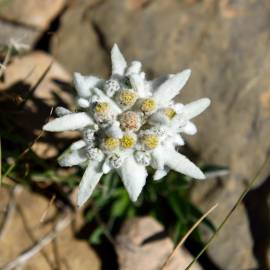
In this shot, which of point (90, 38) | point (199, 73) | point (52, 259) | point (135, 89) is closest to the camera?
point (135, 89)

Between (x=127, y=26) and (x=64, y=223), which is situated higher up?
(x=127, y=26)

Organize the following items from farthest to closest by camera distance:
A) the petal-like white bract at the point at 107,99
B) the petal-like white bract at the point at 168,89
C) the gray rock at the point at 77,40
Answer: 1. the gray rock at the point at 77,40
2. the petal-like white bract at the point at 168,89
3. the petal-like white bract at the point at 107,99

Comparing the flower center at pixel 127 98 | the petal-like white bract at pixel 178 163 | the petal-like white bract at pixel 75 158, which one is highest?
the flower center at pixel 127 98

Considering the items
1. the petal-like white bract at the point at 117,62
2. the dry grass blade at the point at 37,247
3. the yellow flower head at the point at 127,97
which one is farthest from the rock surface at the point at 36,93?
the yellow flower head at the point at 127,97

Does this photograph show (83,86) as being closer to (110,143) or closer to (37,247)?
(110,143)

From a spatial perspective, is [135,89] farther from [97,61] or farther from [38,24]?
[38,24]

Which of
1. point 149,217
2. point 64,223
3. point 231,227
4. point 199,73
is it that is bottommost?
point 231,227

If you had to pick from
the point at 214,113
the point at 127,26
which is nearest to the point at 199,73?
the point at 214,113

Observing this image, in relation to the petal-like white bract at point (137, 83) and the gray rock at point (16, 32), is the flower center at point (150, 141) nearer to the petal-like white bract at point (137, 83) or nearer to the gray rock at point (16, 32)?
the petal-like white bract at point (137, 83)
